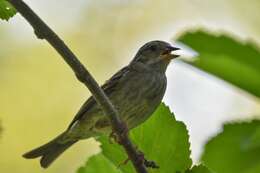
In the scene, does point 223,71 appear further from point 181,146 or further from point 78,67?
point 78,67

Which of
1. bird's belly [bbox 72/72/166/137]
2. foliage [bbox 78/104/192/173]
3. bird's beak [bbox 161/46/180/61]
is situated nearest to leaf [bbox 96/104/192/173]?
foliage [bbox 78/104/192/173]

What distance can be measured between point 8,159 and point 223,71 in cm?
578

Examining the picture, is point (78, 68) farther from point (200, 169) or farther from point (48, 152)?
point (48, 152)

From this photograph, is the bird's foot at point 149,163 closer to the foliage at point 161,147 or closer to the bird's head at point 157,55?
the foliage at point 161,147

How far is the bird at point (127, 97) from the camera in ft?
13.0

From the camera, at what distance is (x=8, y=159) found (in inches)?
287

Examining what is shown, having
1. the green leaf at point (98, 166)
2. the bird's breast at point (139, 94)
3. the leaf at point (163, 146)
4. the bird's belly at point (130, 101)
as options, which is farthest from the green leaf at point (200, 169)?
the bird's belly at point (130, 101)

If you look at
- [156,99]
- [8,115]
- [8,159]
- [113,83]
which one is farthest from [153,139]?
[8,115]

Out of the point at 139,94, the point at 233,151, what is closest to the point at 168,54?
the point at 139,94

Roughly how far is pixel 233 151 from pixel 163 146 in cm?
20

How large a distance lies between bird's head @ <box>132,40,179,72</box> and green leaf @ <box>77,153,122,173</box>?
2659mm

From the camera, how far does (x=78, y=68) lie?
5.77ft

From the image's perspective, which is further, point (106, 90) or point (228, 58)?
point (106, 90)

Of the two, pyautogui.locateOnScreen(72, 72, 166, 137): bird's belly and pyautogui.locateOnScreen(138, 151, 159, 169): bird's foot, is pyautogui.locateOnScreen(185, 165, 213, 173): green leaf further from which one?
pyautogui.locateOnScreen(72, 72, 166, 137): bird's belly
